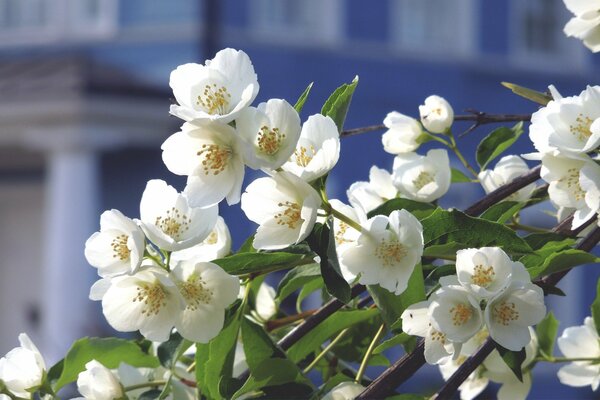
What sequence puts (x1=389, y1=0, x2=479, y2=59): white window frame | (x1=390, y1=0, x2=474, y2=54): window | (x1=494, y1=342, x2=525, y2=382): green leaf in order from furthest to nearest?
1. (x1=390, y1=0, x2=474, y2=54): window
2. (x1=389, y1=0, x2=479, y2=59): white window frame
3. (x1=494, y1=342, x2=525, y2=382): green leaf

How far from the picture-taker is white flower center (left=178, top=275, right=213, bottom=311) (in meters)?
0.78

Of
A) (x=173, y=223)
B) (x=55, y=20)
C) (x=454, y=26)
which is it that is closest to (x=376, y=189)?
(x=173, y=223)

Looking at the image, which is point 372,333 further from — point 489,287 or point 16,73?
point 16,73

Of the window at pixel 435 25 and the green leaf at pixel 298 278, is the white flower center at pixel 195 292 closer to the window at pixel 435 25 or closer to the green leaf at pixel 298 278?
the green leaf at pixel 298 278

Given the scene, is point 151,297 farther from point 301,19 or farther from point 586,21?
point 301,19

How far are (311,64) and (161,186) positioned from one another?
8819 mm

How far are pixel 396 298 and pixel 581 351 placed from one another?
13.3 inches

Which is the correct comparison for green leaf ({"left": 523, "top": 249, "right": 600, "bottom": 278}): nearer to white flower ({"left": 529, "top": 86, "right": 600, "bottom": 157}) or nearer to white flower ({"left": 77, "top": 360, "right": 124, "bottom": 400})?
white flower ({"left": 529, "top": 86, "right": 600, "bottom": 157})

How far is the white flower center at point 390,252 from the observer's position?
0.75m

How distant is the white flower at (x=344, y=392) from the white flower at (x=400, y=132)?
256 mm

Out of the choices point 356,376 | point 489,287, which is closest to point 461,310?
point 489,287

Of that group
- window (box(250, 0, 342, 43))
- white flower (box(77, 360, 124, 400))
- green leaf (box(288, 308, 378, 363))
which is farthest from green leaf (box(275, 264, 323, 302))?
window (box(250, 0, 342, 43))

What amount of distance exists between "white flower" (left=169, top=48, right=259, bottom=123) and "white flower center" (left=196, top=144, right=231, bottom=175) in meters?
0.02

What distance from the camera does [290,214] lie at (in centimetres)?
75
